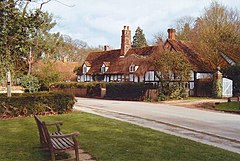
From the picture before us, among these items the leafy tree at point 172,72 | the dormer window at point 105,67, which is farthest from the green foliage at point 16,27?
the dormer window at point 105,67

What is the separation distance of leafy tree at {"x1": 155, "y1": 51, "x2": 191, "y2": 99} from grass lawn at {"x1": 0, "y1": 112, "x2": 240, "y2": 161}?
18296 millimetres

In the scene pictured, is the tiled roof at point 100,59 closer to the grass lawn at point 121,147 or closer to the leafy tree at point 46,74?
the leafy tree at point 46,74

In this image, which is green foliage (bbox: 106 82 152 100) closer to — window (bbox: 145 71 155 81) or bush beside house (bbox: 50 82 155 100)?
bush beside house (bbox: 50 82 155 100)

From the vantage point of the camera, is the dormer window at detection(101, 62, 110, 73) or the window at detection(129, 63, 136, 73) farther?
the dormer window at detection(101, 62, 110, 73)

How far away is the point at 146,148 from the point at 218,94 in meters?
25.1

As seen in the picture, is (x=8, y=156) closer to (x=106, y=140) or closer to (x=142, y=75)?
(x=106, y=140)

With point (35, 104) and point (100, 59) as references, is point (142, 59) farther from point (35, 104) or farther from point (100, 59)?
point (35, 104)

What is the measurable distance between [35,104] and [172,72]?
16436mm

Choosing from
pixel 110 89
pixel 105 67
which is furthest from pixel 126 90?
pixel 105 67

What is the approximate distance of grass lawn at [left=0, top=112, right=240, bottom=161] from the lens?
696cm

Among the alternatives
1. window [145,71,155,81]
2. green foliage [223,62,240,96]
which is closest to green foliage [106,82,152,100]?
Result: window [145,71,155,81]

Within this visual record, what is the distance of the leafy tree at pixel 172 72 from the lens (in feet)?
94.1

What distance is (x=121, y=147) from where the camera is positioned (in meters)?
7.93

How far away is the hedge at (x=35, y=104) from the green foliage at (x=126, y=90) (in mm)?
14279
